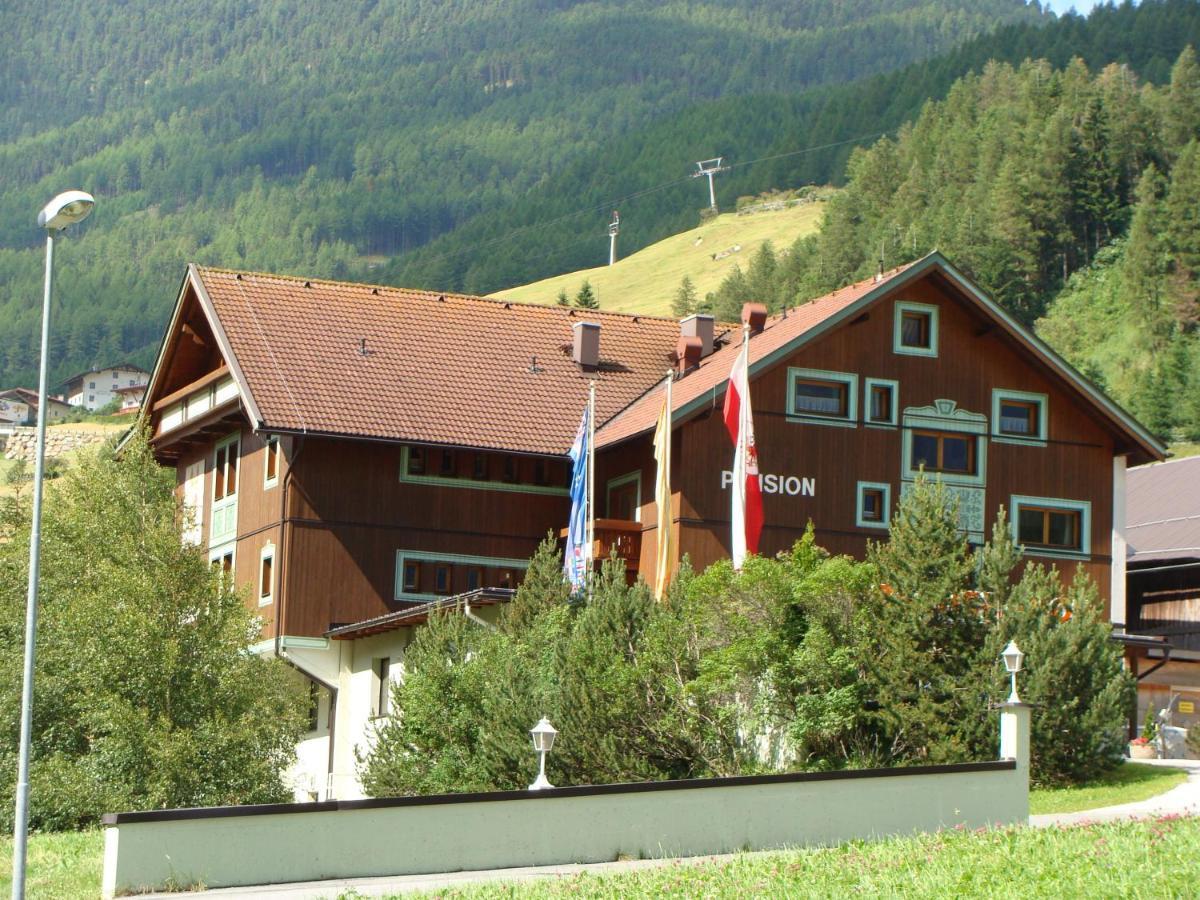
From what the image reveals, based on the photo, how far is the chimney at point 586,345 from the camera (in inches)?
1738

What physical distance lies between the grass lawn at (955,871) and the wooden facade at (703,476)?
751 inches

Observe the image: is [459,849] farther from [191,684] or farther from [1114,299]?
[1114,299]

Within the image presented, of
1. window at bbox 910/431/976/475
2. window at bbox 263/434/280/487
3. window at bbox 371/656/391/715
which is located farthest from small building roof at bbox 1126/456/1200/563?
window at bbox 263/434/280/487

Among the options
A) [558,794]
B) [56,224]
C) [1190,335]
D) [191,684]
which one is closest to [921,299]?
[191,684]

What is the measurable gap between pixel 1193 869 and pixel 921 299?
86.4 ft

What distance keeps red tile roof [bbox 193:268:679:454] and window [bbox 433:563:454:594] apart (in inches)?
Result: 113

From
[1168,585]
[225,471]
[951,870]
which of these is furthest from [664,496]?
[1168,585]

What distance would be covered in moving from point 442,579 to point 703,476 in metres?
6.39

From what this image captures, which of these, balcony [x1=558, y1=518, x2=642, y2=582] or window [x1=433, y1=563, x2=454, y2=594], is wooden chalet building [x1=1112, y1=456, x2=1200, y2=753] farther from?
window [x1=433, y1=563, x2=454, y2=594]

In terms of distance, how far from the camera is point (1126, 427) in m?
40.8

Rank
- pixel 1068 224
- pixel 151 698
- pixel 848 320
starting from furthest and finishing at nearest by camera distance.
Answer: pixel 1068 224
pixel 848 320
pixel 151 698

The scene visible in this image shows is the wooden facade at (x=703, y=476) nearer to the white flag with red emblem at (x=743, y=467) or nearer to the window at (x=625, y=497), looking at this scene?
the window at (x=625, y=497)

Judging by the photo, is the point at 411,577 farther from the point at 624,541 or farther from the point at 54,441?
the point at 54,441

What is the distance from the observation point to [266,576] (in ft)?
133
